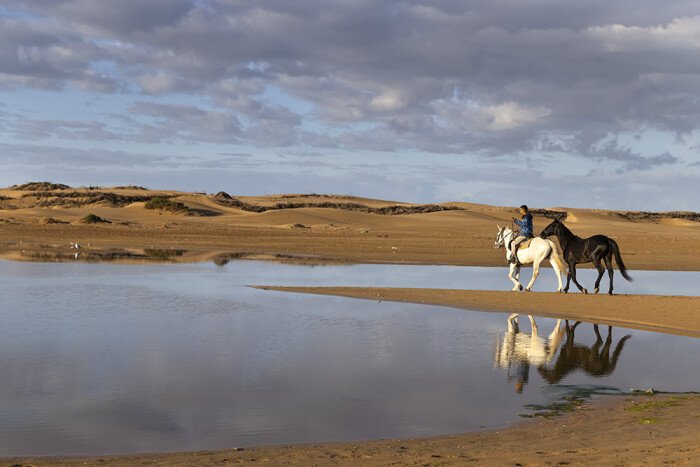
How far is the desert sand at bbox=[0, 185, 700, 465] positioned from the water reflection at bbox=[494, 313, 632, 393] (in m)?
1.76

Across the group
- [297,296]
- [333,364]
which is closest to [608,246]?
[297,296]

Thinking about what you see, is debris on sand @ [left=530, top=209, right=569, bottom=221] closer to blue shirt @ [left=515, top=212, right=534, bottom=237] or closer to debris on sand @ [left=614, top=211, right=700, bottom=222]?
debris on sand @ [left=614, top=211, right=700, bottom=222]

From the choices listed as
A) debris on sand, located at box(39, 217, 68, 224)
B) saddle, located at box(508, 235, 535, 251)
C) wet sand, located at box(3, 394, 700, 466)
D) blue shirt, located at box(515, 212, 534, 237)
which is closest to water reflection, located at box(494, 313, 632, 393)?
wet sand, located at box(3, 394, 700, 466)

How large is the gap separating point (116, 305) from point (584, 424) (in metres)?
12.6

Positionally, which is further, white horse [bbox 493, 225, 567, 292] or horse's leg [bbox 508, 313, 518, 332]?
white horse [bbox 493, 225, 567, 292]

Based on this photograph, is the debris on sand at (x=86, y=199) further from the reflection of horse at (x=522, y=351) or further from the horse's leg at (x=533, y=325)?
the reflection of horse at (x=522, y=351)

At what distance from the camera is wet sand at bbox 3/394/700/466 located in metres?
7.21

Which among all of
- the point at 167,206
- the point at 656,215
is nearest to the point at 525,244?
the point at 167,206

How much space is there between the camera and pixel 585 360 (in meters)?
13.3

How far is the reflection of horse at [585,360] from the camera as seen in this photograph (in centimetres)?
1212

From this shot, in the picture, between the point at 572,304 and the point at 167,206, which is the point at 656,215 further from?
the point at 572,304

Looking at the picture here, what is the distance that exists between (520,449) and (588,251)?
1665 centimetres

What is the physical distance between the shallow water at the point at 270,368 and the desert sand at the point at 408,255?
0.74 m

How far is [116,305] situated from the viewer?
1869 cm
